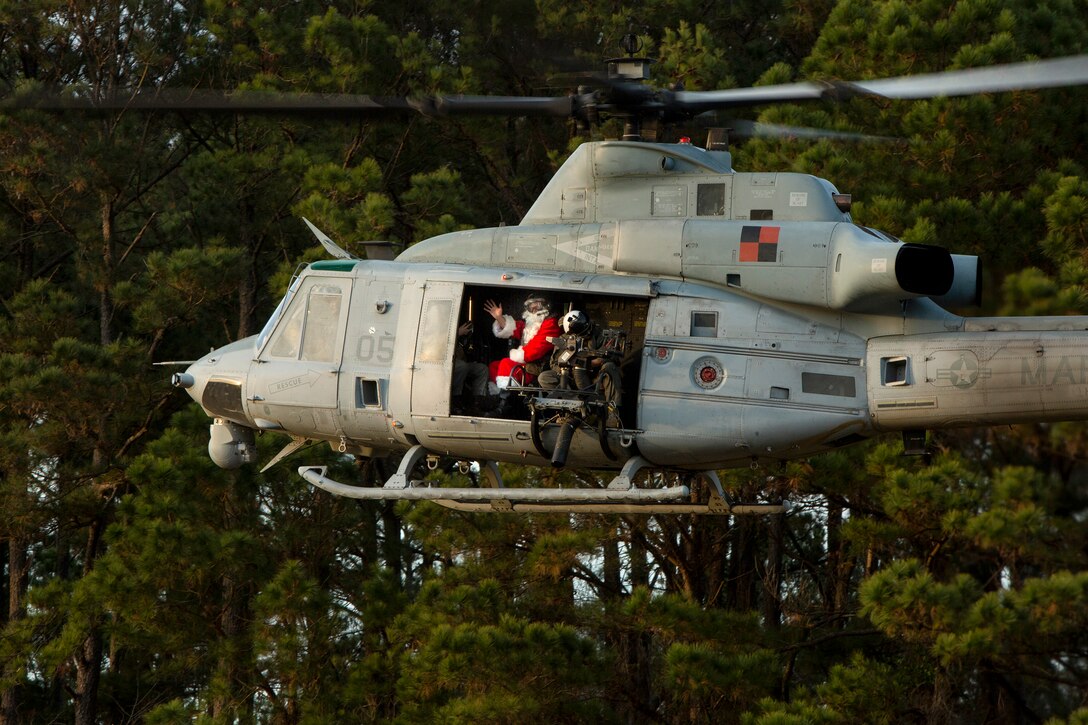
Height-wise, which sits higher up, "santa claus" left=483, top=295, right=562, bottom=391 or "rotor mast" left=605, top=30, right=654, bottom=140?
"rotor mast" left=605, top=30, right=654, bottom=140

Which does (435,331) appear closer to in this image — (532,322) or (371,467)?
(532,322)

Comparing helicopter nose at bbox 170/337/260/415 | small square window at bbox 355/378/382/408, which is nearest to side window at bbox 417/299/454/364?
small square window at bbox 355/378/382/408

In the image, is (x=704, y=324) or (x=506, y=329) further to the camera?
(x=506, y=329)

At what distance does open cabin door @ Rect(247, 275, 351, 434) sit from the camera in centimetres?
1120

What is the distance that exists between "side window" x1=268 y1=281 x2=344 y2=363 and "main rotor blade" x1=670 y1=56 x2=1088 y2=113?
9.83 ft

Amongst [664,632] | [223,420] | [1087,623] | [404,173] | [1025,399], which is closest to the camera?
Answer: [1087,623]

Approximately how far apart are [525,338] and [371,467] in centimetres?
1115

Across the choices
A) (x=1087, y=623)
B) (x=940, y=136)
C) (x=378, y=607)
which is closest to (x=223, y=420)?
(x=378, y=607)

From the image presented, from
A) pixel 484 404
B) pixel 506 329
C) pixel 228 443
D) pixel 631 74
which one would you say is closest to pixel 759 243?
pixel 631 74

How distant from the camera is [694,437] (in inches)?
396

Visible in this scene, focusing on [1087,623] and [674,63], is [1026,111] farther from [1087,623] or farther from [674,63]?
[1087,623]

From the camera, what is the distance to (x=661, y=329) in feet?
33.6

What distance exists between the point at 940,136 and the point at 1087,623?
10573 millimetres

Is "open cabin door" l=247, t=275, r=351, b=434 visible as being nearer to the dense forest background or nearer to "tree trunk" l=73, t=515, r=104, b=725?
the dense forest background
